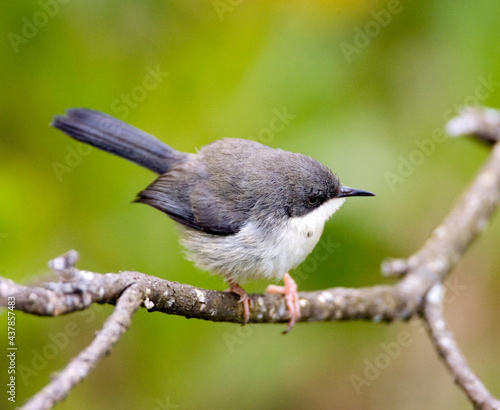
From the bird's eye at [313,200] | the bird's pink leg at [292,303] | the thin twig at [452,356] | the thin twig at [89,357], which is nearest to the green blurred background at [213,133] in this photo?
the bird's eye at [313,200]

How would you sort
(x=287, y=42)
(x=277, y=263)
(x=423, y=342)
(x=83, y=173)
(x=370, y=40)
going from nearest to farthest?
(x=277, y=263) → (x=83, y=173) → (x=287, y=42) → (x=370, y=40) → (x=423, y=342)

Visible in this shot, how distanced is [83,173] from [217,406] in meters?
1.84

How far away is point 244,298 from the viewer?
319 cm

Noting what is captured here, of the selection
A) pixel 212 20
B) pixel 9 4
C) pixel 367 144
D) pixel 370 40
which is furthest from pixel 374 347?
Result: pixel 9 4

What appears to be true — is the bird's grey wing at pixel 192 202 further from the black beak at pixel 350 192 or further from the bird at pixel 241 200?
the black beak at pixel 350 192

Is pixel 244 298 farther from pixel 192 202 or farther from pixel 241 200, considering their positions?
pixel 192 202

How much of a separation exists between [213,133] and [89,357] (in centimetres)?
244

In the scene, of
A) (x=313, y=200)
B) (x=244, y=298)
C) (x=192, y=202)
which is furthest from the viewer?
(x=192, y=202)

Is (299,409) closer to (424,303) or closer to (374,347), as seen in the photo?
(374,347)

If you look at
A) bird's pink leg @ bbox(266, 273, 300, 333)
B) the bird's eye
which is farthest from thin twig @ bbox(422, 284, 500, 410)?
the bird's eye

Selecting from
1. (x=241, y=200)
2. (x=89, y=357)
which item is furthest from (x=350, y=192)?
(x=89, y=357)

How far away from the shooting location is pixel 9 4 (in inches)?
139

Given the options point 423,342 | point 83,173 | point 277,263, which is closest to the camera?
point 277,263

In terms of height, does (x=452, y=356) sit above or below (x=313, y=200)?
below
